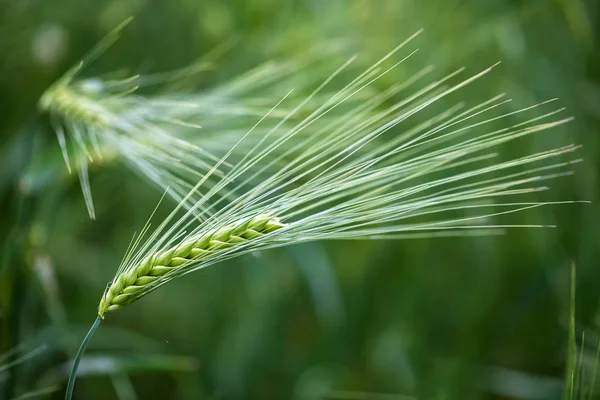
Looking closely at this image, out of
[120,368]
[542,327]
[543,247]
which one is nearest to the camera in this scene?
[120,368]

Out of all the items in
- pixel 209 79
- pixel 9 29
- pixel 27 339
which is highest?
pixel 9 29

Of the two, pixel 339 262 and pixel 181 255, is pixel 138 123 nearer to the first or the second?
pixel 181 255

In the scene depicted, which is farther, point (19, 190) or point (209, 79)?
point (209, 79)

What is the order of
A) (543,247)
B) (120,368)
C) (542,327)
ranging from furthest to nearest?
(542,327)
(543,247)
(120,368)

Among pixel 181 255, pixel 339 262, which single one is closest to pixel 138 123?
pixel 181 255

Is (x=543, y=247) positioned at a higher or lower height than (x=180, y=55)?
lower

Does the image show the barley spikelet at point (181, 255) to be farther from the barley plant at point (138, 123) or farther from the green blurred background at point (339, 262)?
the green blurred background at point (339, 262)

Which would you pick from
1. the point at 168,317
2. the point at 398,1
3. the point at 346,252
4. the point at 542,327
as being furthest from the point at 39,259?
the point at 542,327

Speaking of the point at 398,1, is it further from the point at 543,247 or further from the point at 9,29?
the point at 9,29
